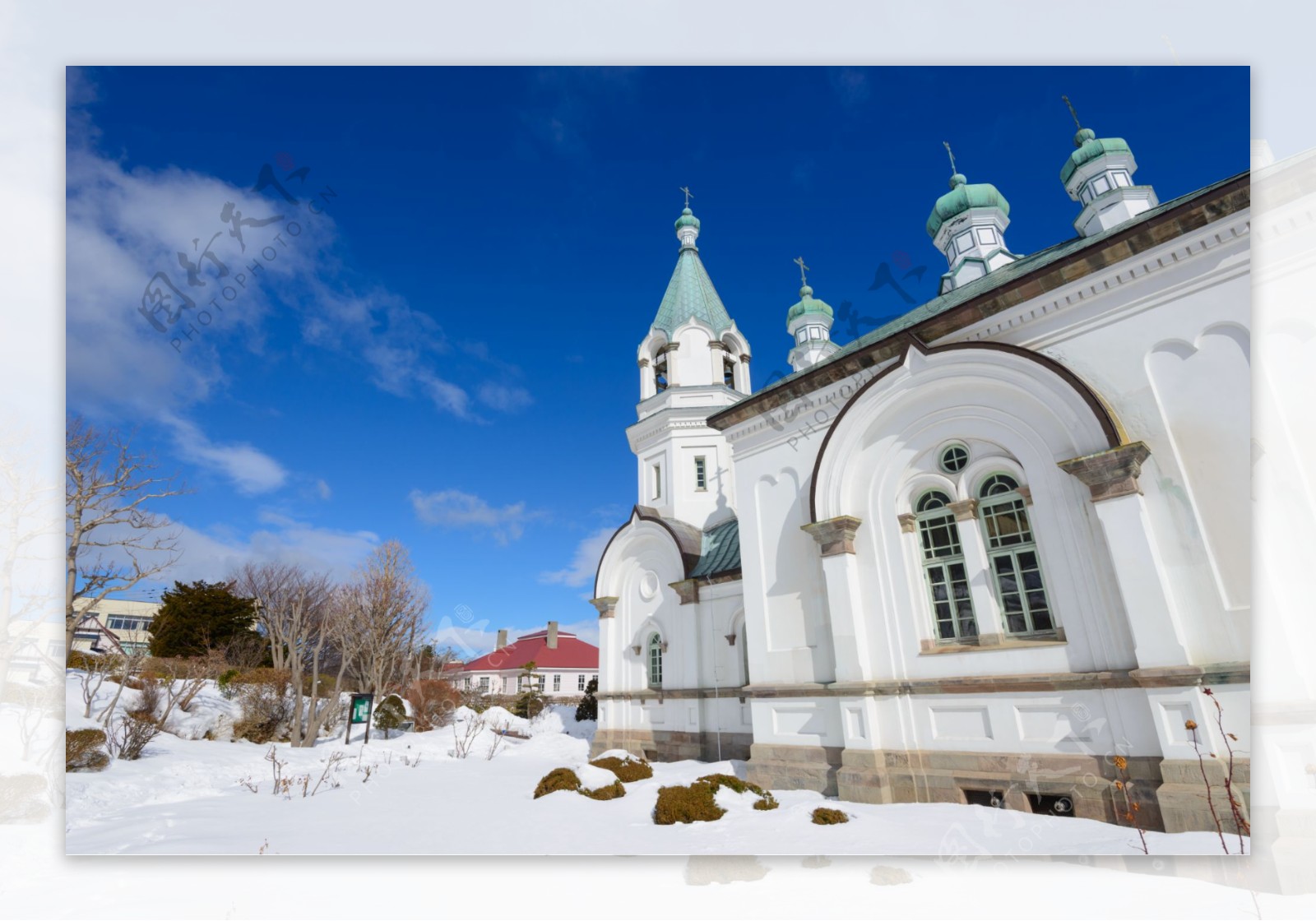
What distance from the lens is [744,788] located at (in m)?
8.52

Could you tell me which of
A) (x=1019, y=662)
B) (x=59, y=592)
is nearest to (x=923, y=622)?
(x=1019, y=662)

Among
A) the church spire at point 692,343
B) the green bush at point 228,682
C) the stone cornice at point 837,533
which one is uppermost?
the church spire at point 692,343

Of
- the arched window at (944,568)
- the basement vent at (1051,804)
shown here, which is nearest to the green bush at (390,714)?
the arched window at (944,568)

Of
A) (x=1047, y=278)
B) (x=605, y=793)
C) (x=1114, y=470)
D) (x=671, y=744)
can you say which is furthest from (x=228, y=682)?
(x=1047, y=278)

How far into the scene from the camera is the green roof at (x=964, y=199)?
15.2 meters

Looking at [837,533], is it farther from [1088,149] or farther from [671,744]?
[1088,149]

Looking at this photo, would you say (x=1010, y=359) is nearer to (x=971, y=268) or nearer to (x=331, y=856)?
(x=971, y=268)

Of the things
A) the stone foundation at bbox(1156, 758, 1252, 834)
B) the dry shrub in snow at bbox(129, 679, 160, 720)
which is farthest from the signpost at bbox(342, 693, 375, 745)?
the stone foundation at bbox(1156, 758, 1252, 834)

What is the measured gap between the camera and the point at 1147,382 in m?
7.05

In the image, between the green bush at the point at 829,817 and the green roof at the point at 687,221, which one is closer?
the green bush at the point at 829,817

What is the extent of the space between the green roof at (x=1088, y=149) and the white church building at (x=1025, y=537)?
18.3ft

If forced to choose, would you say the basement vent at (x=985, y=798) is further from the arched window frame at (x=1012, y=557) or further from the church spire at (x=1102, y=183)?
the church spire at (x=1102, y=183)

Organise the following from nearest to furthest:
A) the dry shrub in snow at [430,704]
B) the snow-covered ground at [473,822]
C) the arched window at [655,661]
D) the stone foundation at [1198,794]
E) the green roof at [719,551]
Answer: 1. the stone foundation at [1198,794]
2. the snow-covered ground at [473,822]
3. the green roof at [719,551]
4. the arched window at [655,661]
5. the dry shrub in snow at [430,704]

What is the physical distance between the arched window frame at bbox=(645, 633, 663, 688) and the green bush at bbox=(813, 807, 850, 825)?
8628 mm
